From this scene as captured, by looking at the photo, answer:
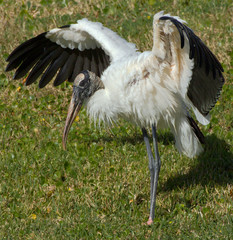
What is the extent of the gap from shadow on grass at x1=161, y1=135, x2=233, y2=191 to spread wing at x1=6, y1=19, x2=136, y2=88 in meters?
1.24

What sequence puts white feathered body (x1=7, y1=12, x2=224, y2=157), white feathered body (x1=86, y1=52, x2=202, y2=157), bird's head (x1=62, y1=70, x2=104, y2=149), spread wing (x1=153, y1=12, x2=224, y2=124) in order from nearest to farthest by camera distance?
spread wing (x1=153, y1=12, x2=224, y2=124), white feathered body (x1=7, y1=12, x2=224, y2=157), white feathered body (x1=86, y1=52, x2=202, y2=157), bird's head (x1=62, y1=70, x2=104, y2=149)

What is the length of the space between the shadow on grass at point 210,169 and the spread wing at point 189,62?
0.67m

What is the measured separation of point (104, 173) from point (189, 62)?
1.54 meters

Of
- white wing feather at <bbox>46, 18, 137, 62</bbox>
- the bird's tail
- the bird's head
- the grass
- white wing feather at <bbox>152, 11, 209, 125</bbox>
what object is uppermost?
white wing feather at <bbox>152, 11, 209, 125</bbox>

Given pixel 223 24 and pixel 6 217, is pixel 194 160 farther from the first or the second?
pixel 223 24

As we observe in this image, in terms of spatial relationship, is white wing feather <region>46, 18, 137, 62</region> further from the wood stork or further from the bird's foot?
the bird's foot

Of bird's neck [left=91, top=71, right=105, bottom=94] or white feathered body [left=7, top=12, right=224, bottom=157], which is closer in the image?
white feathered body [left=7, top=12, right=224, bottom=157]

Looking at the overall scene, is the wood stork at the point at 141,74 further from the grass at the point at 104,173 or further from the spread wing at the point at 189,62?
the grass at the point at 104,173

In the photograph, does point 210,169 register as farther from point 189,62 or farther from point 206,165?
point 189,62

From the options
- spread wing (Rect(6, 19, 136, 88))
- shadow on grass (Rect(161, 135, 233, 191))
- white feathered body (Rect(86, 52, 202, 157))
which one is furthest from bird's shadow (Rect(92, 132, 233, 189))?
spread wing (Rect(6, 19, 136, 88))

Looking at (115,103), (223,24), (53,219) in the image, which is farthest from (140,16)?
(53,219)

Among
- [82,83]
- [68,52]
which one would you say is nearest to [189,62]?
[82,83]

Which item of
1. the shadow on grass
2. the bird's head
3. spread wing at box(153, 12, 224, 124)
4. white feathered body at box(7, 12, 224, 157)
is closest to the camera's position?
spread wing at box(153, 12, 224, 124)

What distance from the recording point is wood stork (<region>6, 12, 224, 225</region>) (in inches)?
161
